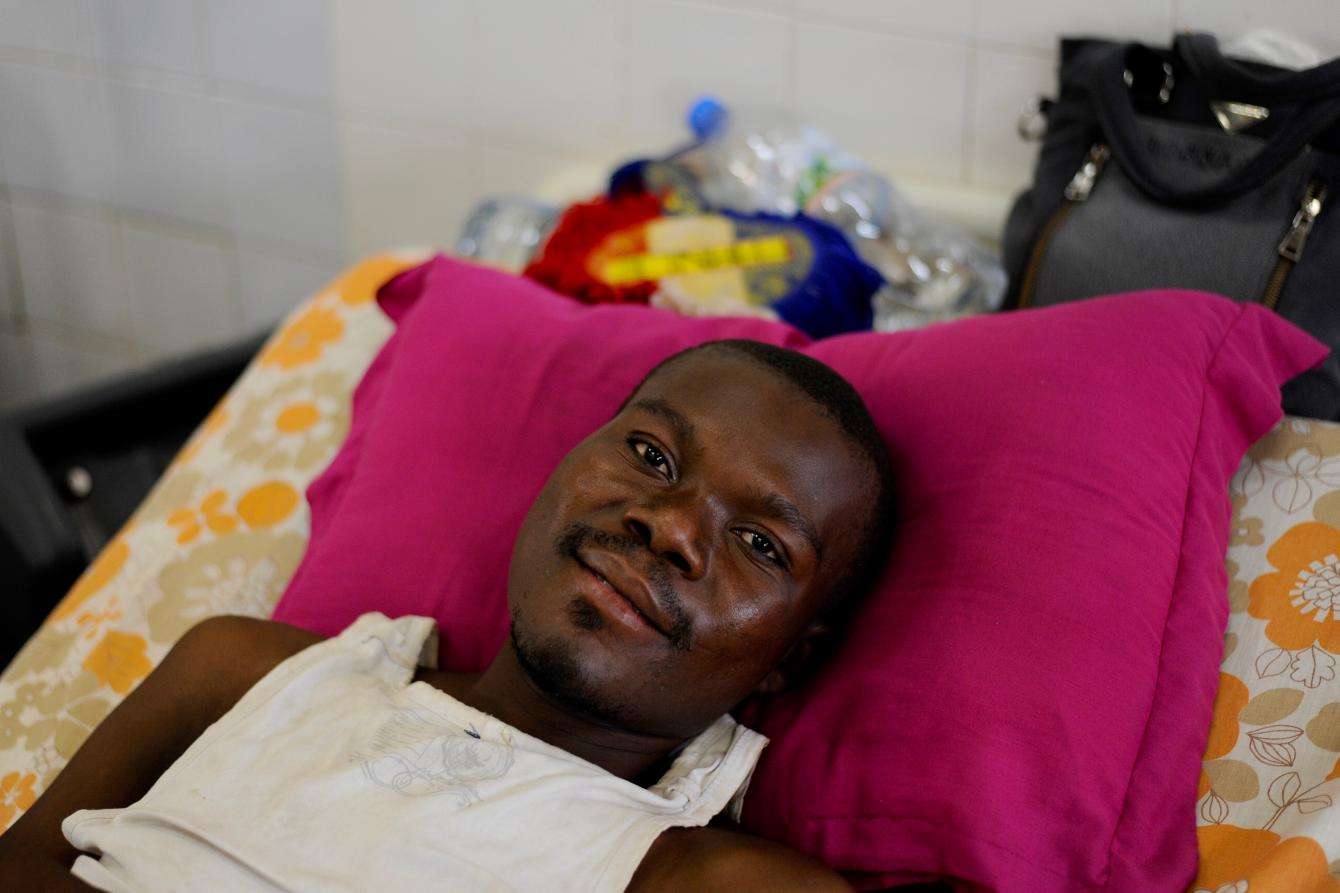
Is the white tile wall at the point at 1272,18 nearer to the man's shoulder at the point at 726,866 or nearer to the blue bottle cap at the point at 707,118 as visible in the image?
the blue bottle cap at the point at 707,118

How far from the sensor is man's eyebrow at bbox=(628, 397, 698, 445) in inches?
44.6

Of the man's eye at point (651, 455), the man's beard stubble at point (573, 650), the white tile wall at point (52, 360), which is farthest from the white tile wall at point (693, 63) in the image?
the white tile wall at point (52, 360)

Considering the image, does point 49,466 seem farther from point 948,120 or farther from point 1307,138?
point 1307,138

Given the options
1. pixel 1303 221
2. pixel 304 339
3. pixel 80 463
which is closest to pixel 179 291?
pixel 80 463

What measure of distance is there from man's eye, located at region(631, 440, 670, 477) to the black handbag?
633 millimetres

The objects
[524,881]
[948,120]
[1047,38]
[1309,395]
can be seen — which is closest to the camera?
[524,881]

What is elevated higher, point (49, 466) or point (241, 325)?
point (49, 466)

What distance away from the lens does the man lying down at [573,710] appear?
1.03 meters

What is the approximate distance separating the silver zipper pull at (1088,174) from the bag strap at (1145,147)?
0.03 meters

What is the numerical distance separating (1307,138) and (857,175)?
21.1 inches

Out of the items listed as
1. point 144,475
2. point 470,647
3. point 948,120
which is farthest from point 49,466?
point 948,120

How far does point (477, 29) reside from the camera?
2158 mm

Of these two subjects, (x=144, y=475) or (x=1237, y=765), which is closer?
(x=1237, y=765)

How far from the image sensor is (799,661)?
119 cm
